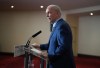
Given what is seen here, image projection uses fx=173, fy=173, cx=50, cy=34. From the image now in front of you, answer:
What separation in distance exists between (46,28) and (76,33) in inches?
73.7

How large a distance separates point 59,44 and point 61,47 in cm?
5

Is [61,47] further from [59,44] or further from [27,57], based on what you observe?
[27,57]

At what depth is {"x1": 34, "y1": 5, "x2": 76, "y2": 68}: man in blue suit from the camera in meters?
1.67

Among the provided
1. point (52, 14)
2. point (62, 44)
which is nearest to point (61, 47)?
point (62, 44)

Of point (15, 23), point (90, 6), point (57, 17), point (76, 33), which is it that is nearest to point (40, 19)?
point (15, 23)

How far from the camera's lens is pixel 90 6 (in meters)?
7.89

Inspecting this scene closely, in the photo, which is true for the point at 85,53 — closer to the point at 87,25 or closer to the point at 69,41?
the point at 87,25

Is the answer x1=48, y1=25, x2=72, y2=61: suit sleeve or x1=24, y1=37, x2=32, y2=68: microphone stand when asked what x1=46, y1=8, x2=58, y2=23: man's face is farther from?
x1=24, y1=37, x2=32, y2=68: microphone stand

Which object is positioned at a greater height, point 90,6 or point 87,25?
point 90,6

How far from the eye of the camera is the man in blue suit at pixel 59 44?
5.47 feet

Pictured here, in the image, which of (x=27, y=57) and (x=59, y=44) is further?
(x=27, y=57)

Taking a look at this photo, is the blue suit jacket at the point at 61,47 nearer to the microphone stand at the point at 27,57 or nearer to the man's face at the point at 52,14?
the man's face at the point at 52,14

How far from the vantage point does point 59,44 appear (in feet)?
5.51

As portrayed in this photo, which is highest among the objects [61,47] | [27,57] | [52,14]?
[52,14]
